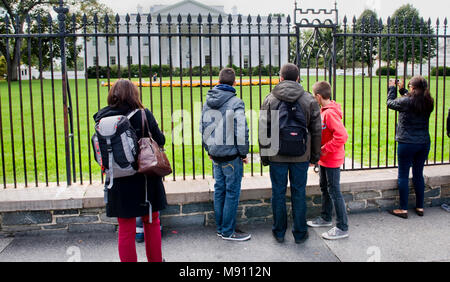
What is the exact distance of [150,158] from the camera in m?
3.37

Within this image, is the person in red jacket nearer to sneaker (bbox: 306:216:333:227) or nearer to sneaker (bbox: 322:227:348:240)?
sneaker (bbox: 322:227:348:240)

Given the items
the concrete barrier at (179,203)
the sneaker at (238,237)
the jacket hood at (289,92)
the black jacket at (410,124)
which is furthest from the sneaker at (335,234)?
the jacket hood at (289,92)

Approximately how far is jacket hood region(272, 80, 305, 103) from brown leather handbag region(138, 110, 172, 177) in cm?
141

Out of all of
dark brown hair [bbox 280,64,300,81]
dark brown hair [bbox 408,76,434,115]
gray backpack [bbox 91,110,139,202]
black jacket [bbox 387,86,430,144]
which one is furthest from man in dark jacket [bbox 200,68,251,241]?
dark brown hair [bbox 408,76,434,115]

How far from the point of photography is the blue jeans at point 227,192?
14.2 feet

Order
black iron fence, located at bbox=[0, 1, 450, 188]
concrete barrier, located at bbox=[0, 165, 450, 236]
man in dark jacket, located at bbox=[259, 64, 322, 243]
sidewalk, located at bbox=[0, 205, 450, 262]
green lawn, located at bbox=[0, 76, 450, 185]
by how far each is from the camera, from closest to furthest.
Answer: sidewalk, located at bbox=[0, 205, 450, 262] < man in dark jacket, located at bbox=[259, 64, 322, 243] < concrete barrier, located at bbox=[0, 165, 450, 236] < black iron fence, located at bbox=[0, 1, 450, 188] < green lawn, located at bbox=[0, 76, 450, 185]

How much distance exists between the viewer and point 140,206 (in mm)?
3426

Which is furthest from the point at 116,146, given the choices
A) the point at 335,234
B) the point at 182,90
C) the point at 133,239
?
the point at 335,234

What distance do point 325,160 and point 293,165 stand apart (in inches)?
16.9

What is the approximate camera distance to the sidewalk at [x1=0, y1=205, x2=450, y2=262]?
4074mm

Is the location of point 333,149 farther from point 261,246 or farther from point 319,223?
point 261,246

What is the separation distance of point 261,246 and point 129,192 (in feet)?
5.49
